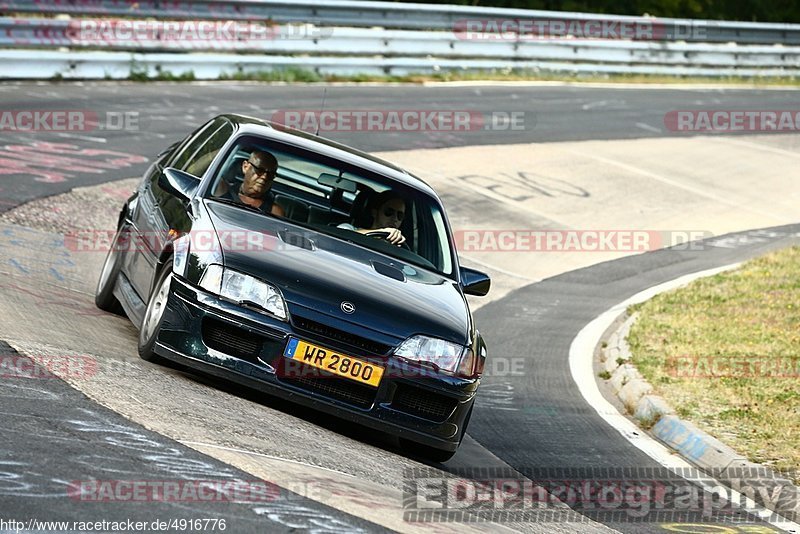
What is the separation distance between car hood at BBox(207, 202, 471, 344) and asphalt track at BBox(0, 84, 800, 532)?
0.67m

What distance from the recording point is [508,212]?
16719 millimetres

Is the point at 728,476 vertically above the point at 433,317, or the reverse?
the point at 433,317

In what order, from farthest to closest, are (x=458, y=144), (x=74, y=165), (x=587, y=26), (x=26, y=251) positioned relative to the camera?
(x=587, y=26) < (x=458, y=144) < (x=74, y=165) < (x=26, y=251)

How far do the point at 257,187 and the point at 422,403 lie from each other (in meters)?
1.83

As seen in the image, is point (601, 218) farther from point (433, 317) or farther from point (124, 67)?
point (433, 317)

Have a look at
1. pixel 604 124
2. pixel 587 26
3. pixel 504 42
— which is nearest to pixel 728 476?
pixel 604 124

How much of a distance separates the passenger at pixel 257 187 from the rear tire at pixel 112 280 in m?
1.16

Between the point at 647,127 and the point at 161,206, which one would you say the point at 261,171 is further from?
the point at 647,127

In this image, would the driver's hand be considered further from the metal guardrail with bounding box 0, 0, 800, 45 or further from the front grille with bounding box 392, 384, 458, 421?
the metal guardrail with bounding box 0, 0, 800, 45

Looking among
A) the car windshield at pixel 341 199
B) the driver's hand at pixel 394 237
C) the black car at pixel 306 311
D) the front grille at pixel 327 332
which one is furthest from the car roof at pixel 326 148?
the front grille at pixel 327 332

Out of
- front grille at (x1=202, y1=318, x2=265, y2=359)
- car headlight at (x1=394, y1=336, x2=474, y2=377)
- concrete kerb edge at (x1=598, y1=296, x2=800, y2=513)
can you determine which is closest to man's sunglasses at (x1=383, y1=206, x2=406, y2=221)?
car headlight at (x1=394, y1=336, x2=474, y2=377)

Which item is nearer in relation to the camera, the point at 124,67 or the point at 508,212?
the point at 508,212

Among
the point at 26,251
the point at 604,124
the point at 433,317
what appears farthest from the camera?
the point at 604,124

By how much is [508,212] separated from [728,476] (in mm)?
8748
